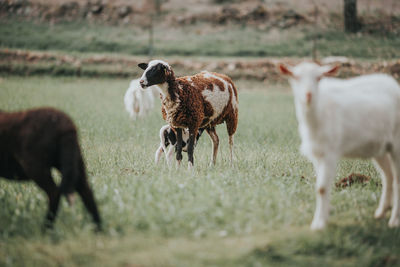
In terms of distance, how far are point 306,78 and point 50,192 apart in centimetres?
295

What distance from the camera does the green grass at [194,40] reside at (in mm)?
27928

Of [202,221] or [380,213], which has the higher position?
[202,221]

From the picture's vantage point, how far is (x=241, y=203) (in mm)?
5371

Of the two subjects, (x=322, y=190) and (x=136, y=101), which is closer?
(x=322, y=190)

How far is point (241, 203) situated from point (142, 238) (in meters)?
1.43

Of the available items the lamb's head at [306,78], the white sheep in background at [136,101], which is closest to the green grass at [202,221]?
the lamb's head at [306,78]

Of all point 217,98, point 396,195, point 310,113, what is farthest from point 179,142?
point 396,195

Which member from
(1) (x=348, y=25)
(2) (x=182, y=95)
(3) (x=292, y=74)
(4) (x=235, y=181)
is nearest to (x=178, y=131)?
(2) (x=182, y=95)

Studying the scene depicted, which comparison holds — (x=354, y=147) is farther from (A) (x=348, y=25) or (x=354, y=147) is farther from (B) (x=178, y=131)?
(A) (x=348, y=25)

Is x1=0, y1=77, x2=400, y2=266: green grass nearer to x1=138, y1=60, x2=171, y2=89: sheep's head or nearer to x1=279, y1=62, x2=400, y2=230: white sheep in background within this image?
x1=279, y1=62, x2=400, y2=230: white sheep in background

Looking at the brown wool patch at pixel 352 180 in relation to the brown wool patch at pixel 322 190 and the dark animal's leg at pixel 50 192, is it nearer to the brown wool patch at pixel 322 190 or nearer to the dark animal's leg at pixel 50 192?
the brown wool patch at pixel 322 190

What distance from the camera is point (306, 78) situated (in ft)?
15.5

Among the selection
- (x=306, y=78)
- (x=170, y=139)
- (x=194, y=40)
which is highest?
(x=306, y=78)

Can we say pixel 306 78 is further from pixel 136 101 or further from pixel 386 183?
pixel 136 101
